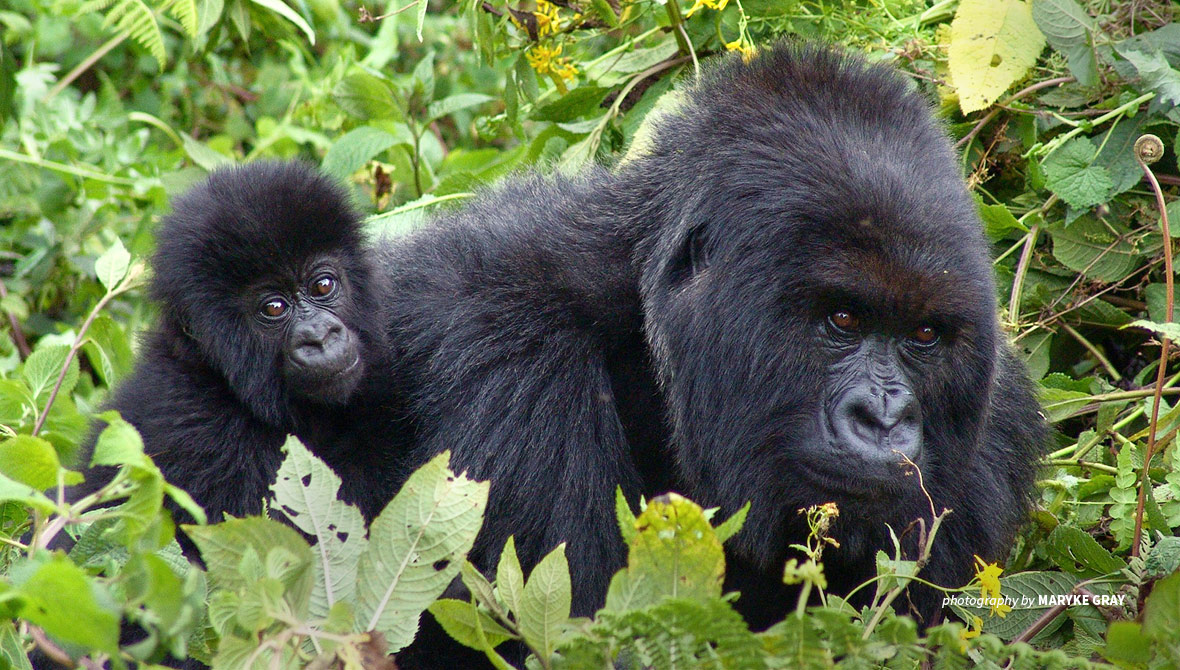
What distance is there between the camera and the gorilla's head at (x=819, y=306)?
2576mm

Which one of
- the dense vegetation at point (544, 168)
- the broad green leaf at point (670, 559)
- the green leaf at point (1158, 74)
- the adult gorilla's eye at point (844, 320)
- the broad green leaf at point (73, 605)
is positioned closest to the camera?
the broad green leaf at point (73, 605)

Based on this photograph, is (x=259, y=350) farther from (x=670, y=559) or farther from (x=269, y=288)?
(x=670, y=559)

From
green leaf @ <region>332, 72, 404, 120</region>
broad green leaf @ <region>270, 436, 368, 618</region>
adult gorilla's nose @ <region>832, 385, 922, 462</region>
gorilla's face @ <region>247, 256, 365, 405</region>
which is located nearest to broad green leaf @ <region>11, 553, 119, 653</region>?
broad green leaf @ <region>270, 436, 368, 618</region>

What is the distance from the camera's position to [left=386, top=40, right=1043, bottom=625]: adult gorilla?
8.54 feet

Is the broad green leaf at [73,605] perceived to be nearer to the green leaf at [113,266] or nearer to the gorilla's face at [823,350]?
the gorilla's face at [823,350]

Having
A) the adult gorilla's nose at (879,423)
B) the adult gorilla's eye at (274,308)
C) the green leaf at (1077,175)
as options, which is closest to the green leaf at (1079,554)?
the adult gorilla's nose at (879,423)

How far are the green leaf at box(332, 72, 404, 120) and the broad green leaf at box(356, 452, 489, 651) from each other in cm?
271

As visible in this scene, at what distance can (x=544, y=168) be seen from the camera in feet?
13.5

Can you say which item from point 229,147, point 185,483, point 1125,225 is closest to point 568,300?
point 185,483

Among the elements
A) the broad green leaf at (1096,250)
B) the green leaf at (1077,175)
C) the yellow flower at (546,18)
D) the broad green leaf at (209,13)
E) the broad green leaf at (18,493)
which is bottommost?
the broad green leaf at (1096,250)

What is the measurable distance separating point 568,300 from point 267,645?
1294 mm

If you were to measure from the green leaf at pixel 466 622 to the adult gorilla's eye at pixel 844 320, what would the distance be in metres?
1.01

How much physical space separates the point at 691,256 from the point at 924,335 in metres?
0.56

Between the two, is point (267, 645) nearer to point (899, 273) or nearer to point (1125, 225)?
point (899, 273)
